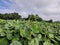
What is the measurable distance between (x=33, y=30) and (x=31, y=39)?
23cm

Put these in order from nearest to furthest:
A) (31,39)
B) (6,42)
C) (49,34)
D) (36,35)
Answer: (6,42) < (31,39) < (36,35) < (49,34)

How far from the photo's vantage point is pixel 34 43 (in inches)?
78.4

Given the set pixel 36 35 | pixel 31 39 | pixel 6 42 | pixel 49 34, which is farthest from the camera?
pixel 49 34

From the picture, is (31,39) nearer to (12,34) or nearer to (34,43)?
(34,43)

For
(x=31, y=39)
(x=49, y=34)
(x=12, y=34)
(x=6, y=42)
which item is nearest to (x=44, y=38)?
(x=49, y=34)

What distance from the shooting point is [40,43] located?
2152 mm

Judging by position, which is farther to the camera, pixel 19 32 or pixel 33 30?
pixel 33 30

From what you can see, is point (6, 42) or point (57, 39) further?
point (57, 39)

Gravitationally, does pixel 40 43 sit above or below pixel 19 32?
below

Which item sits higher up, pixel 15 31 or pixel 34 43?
pixel 15 31

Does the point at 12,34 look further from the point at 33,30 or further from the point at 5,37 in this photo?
the point at 33,30

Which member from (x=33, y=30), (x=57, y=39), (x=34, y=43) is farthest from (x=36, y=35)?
(x=57, y=39)

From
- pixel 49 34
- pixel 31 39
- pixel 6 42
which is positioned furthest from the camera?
A: pixel 49 34

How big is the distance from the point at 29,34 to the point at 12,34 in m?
0.23
